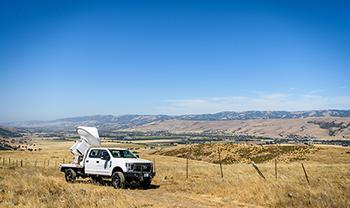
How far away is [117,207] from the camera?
12969mm

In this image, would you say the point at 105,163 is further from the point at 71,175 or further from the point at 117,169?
the point at 71,175

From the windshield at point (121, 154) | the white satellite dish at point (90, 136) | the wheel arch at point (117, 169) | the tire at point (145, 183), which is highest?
the white satellite dish at point (90, 136)

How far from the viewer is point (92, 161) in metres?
22.5

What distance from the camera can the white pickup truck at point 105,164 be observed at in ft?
68.3

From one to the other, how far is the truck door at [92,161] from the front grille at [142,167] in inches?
99.1

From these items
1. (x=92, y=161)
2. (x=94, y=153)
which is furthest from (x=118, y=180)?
(x=94, y=153)

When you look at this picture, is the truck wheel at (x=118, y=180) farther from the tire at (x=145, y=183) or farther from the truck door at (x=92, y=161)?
the truck door at (x=92, y=161)

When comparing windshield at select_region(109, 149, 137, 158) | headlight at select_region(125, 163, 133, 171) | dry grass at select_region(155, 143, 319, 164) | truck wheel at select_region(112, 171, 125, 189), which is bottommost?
dry grass at select_region(155, 143, 319, 164)

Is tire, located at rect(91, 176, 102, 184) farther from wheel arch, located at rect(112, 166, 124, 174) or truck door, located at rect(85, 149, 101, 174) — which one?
wheel arch, located at rect(112, 166, 124, 174)

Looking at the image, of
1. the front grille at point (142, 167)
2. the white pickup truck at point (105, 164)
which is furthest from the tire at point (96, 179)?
the front grille at point (142, 167)

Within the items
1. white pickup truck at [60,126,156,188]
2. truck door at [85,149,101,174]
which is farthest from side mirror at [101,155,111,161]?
truck door at [85,149,101,174]

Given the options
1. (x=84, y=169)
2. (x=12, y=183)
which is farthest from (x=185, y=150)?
(x=12, y=183)

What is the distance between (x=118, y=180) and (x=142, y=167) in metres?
1.47

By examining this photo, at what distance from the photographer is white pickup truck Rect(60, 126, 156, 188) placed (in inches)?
819
